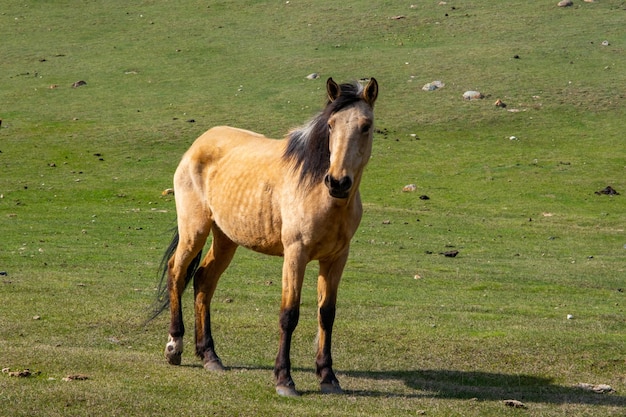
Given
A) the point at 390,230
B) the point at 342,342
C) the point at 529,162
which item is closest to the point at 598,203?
the point at 529,162

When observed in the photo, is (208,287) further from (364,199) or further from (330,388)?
(364,199)

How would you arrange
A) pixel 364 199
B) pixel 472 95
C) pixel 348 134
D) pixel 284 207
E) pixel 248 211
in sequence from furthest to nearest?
pixel 472 95, pixel 364 199, pixel 248 211, pixel 284 207, pixel 348 134

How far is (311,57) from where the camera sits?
1666 inches

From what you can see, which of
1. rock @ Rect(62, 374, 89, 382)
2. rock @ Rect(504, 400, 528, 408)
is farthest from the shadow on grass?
rock @ Rect(62, 374, 89, 382)

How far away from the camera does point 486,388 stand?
9.88m

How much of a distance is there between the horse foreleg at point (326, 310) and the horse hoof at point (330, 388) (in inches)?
2.5

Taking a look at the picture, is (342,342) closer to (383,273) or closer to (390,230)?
(383,273)

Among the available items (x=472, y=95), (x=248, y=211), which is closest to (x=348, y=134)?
(x=248, y=211)

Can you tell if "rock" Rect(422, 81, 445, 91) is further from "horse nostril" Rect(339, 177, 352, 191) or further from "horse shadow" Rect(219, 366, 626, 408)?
"horse nostril" Rect(339, 177, 352, 191)

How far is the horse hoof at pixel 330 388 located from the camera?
9305 millimetres

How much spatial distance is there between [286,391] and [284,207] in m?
1.72

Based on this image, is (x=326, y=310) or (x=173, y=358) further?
(x=173, y=358)

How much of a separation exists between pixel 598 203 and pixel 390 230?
711 centimetres

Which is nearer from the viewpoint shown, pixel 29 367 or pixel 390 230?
pixel 29 367
